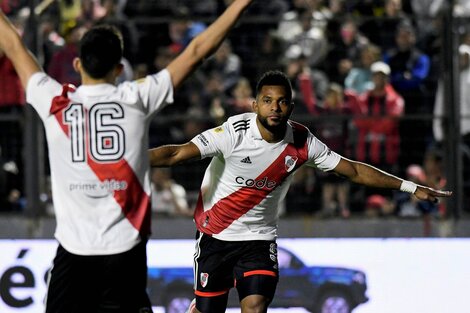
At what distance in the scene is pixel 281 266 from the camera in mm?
11203

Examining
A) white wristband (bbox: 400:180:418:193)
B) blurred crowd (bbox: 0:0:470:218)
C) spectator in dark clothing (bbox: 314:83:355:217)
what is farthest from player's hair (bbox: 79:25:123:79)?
spectator in dark clothing (bbox: 314:83:355:217)

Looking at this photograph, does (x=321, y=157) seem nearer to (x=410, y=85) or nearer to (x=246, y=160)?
(x=246, y=160)

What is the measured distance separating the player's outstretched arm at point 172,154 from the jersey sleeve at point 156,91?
179 centimetres

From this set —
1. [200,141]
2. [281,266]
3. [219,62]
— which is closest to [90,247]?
[200,141]

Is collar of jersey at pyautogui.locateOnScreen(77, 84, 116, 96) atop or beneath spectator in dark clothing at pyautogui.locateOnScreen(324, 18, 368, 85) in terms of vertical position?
beneath

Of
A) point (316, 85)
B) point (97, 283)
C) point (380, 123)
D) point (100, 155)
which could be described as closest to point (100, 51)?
point (100, 155)

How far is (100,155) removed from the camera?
582 cm

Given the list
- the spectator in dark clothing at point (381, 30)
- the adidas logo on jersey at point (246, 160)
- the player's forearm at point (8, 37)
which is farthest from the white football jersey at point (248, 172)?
the spectator in dark clothing at point (381, 30)

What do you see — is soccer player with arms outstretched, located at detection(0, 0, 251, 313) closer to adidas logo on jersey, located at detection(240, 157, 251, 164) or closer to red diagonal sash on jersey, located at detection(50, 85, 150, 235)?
red diagonal sash on jersey, located at detection(50, 85, 150, 235)

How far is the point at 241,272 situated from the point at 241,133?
0.96 meters

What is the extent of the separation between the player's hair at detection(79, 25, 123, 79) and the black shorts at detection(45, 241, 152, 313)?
875mm

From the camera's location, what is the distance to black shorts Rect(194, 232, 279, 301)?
8.28 meters

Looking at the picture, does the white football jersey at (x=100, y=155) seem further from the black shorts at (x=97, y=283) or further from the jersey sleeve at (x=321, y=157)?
the jersey sleeve at (x=321, y=157)

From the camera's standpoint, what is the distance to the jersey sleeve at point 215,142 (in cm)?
810
